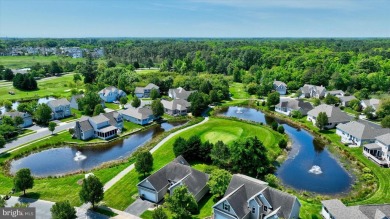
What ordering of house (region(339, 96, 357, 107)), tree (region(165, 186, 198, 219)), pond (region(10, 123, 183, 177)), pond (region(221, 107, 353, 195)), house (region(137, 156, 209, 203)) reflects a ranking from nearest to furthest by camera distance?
Answer: tree (region(165, 186, 198, 219)), house (region(137, 156, 209, 203)), pond (region(221, 107, 353, 195)), pond (region(10, 123, 183, 177)), house (region(339, 96, 357, 107))

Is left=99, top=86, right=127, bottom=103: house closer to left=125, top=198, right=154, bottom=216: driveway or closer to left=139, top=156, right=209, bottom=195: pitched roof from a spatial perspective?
left=139, top=156, right=209, bottom=195: pitched roof

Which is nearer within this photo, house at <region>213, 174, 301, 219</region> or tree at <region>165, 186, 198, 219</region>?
house at <region>213, 174, 301, 219</region>

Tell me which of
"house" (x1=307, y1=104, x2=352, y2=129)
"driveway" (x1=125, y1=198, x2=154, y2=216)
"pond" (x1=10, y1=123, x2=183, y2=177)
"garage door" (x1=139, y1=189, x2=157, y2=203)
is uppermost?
"house" (x1=307, y1=104, x2=352, y2=129)

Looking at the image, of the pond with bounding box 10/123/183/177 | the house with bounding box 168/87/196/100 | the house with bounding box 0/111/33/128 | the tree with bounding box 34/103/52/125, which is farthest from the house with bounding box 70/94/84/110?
the house with bounding box 168/87/196/100

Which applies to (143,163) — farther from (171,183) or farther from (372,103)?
(372,103)

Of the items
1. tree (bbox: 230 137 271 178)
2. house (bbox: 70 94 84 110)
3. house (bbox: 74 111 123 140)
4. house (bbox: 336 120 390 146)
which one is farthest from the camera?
house (bbox: 70 94 84 110)

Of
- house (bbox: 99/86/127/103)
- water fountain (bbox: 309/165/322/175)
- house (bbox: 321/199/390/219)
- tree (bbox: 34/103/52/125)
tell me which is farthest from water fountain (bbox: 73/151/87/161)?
house (bbox: 99/86/127/103)

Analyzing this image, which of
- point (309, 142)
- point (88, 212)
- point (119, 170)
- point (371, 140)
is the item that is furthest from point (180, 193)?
point (371, 140)

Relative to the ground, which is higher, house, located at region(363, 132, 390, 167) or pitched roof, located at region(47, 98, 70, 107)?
pitched roof, located at region(47, 98, 70, 107)
